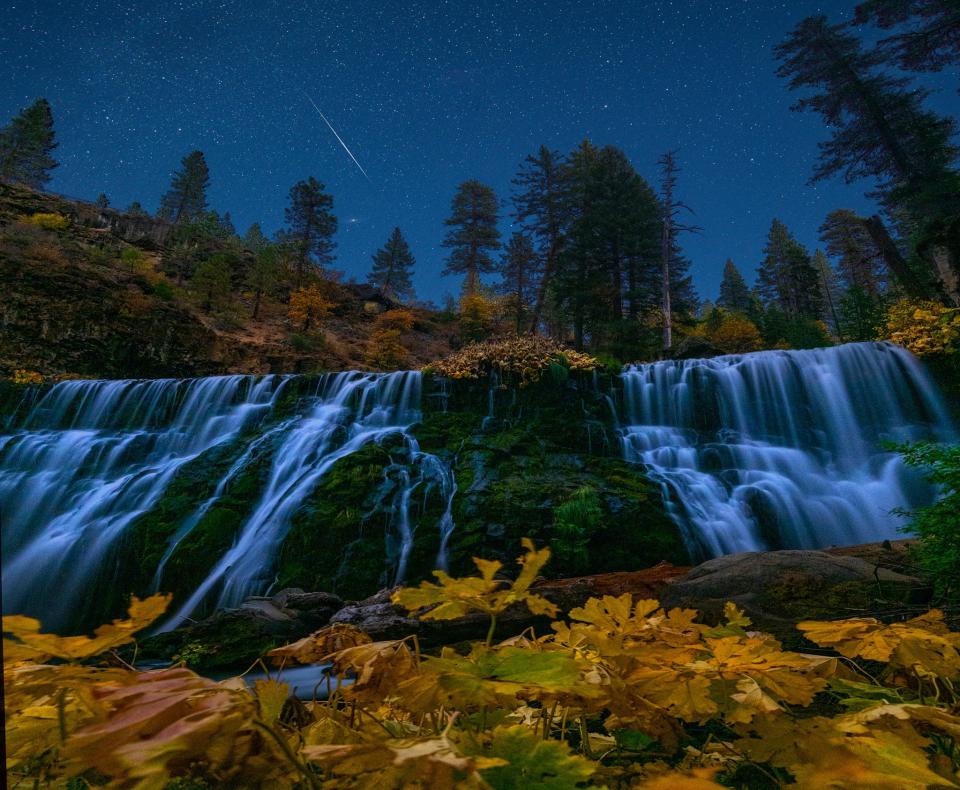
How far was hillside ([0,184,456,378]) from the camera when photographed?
14.5 metres

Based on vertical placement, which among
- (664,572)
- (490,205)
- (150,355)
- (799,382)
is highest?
(490,205)

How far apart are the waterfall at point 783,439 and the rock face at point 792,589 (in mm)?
3561

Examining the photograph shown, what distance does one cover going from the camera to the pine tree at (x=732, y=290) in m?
48.1

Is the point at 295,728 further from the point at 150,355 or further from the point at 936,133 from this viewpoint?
the point at 936,133

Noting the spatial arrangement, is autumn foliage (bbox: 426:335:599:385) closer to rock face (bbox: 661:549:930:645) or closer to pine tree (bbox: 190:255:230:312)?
rock face (bbox: 661:549:930:645)

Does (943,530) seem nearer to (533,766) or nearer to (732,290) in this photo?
(533,766)

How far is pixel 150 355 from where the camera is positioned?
16.3 meters

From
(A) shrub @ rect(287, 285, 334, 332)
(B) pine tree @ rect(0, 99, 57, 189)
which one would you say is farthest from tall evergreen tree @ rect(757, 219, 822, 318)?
(B) pine tree @ rect(0, 99, 57, 189)

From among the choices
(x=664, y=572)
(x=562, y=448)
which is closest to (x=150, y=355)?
(x=562, y=448)

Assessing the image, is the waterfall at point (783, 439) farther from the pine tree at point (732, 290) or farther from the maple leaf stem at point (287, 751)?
the pine tree at point (732, 290)

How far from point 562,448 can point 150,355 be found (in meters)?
15.4

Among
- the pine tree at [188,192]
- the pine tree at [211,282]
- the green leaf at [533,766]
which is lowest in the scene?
the green leaf at [533,766]

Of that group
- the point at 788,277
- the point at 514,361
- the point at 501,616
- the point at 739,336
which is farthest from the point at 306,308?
the point at 788,277

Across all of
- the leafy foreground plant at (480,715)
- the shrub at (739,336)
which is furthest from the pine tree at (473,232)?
the leafy foreground plant at (480,715)
